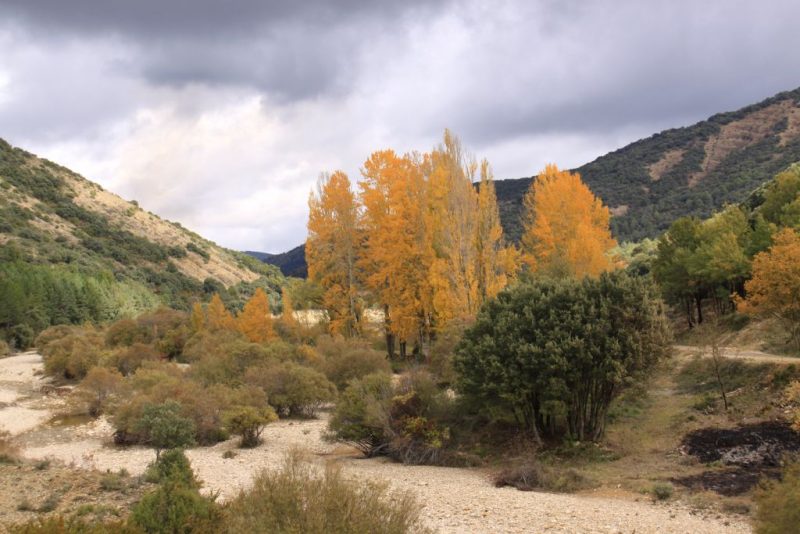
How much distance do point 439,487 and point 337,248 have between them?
Result: 71.3 feet

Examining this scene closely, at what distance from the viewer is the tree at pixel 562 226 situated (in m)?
31.5

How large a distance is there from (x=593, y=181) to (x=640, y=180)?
908cm

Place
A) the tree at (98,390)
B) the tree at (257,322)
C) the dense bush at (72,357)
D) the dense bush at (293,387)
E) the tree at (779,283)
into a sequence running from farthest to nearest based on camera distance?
the dense bush at (72,357), the tree at (257,322), the tree at (98,390), the dense bush at (293,387), the tree at (779,283)

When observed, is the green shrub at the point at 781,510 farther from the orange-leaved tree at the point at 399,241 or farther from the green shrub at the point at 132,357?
the green shrub at the point at 132,357

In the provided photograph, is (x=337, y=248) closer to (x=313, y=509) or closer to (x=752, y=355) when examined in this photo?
(x=752, y=355)

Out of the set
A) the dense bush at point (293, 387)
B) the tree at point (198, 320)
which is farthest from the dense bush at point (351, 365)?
the tree at point (198, 320)

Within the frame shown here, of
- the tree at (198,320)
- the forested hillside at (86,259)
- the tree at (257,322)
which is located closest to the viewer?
the tree at (257,322)

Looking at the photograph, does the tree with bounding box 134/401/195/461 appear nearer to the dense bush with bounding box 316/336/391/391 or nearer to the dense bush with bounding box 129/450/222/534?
the dense bush with bounding box 316/336/391/391

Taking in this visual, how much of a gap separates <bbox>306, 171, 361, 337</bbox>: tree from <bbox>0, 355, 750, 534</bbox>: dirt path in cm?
1024

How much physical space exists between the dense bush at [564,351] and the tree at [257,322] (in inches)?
876

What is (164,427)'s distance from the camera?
70.6 feet

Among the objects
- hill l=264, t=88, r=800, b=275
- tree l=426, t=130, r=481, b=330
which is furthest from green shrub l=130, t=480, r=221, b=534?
hill l=264, t=88, r=800, b=275

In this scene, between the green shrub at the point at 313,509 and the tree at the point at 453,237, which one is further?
the tree at the point at 453,237

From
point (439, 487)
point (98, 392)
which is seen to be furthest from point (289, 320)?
point (439, 487)
